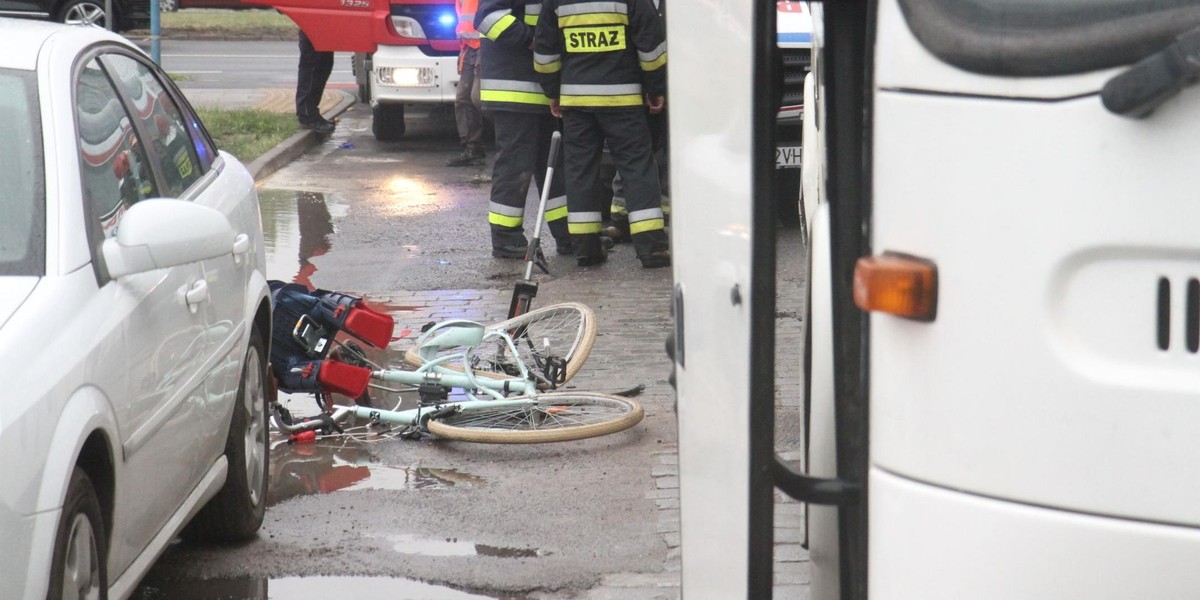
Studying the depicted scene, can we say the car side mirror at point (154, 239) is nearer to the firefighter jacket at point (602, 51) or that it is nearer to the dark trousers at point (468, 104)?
the firefighter jacket at point (602, 51)

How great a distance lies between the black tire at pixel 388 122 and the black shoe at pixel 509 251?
6170 millimetres

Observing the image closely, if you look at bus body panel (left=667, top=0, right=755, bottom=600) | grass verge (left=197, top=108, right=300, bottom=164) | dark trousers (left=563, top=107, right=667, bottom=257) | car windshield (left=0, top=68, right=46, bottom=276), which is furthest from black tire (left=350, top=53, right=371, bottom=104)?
bus body panel (left=667, top=0, right=755, bottom=600)

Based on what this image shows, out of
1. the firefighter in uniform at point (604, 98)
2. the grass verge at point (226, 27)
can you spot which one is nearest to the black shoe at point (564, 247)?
the firefighter in uniform at point (604, 98)

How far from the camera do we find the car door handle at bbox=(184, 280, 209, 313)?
4.02 m

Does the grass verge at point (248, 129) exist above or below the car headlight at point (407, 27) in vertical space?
below

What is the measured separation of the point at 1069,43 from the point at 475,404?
404cm

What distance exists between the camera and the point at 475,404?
5.80 m

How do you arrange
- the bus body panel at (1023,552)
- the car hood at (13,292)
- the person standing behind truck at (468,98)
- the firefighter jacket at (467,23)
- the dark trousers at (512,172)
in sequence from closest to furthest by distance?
the bus body panel at (1023,552), the car hood at (13,292), the dark trousers at (512,172), the firefighter jacket at (467,23), the person standing behind truck at (468,98)

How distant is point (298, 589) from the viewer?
4398 millimetres

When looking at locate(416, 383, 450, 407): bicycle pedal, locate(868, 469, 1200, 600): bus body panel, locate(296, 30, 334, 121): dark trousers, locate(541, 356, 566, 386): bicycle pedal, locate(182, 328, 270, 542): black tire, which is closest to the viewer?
locate(868, 469, 1200, 600): bus body panel

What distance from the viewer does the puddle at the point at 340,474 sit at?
5.35 meters

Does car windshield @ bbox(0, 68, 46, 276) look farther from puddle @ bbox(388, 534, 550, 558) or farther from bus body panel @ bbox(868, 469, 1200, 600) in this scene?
bus body panel @ bbox(868, 469, 1200, 600)

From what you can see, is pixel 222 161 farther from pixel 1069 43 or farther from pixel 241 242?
pixel 1069 43

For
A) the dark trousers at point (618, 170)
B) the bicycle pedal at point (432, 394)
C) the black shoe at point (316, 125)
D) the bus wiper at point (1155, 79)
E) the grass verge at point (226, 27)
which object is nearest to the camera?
the bus wiper at point (1155, 79)
